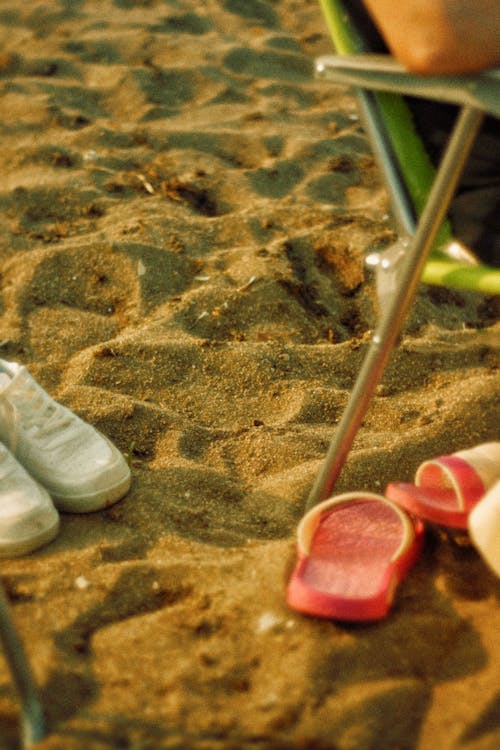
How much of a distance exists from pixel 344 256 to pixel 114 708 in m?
1.70

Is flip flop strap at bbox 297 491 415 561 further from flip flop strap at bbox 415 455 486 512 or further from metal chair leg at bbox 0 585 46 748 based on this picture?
metal chair leg at bbox 0 585 46 748

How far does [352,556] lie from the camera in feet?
5.18

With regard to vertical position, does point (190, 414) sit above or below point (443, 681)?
below

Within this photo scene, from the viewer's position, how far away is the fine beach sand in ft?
4.24

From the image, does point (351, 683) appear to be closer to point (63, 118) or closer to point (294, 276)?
point (294, 276)

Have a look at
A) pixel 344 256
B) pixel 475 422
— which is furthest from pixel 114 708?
pixel 344 256

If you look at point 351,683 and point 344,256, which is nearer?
point 351,683

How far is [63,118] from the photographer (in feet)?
11.3

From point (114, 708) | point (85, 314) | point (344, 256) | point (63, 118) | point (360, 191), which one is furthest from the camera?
point (63, 118)

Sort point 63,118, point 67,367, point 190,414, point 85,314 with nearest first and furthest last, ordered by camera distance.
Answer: point 190,414, point 67,367, point 85,314, point 63,118

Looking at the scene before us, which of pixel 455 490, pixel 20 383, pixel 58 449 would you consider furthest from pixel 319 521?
pixel 20 383

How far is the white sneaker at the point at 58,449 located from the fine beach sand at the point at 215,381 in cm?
6

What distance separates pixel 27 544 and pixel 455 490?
813mm

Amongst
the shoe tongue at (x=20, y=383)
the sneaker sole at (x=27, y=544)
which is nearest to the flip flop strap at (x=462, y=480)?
the sneaker sole at (x=27, y=544)
